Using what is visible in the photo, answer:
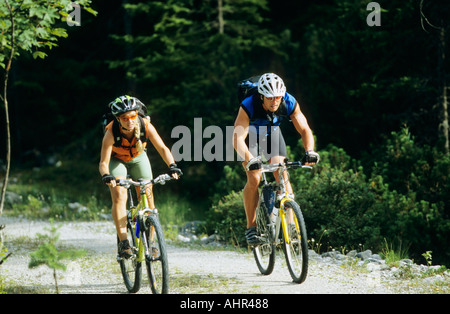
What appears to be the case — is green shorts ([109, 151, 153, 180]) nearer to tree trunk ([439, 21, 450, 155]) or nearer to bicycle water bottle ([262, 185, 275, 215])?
bicycle water bottle ([262, 185, 275, 215])

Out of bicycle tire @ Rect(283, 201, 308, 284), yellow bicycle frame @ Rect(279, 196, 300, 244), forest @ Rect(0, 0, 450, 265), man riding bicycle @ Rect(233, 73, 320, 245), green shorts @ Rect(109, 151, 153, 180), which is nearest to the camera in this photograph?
bicycle tire @ Rect(283, 201, 308, 284)

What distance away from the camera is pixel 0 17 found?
7211 mm

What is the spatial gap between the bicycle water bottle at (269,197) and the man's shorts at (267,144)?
406 millimetres

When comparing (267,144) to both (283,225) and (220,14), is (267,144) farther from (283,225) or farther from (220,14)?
(220,14)

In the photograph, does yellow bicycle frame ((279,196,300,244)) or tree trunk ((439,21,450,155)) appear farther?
tree trunk ((439,21,450,155))

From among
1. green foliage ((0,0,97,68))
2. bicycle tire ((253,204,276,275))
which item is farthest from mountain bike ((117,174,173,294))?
green foliage ((0,0,97,68))

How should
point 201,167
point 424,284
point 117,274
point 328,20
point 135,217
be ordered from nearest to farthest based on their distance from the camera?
1. point 135,217
2. point 424,284
3. point 117,274
4. point 201,167
5. point 328,20

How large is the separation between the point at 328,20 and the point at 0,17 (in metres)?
15.2

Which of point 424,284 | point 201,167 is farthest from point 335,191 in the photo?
point 201,167

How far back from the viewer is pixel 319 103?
15.0m

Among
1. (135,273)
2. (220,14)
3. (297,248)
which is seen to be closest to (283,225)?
(297,248)

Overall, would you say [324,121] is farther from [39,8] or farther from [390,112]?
[39,8]

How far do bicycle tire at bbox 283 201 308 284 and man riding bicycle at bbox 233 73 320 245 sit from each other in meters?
0.45

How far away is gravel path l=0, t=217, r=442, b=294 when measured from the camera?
21.6 feet
